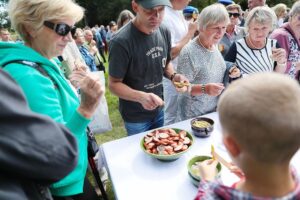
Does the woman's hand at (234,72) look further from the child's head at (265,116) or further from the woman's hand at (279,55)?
the child's head at (265,116)

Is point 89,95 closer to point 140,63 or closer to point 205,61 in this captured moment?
point 140,63

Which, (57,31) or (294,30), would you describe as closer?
(57,31)

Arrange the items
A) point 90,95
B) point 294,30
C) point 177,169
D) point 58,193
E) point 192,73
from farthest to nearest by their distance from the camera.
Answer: point 294,30, point 192,73, point 177,169, point 58,193, point 90,95

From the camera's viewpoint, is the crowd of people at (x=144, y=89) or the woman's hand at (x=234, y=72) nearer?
the crowd of people at (x=144, y=89)

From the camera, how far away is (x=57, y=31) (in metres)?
1.25

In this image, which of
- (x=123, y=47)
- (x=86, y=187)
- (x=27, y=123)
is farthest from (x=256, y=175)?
(x=123, y=47)

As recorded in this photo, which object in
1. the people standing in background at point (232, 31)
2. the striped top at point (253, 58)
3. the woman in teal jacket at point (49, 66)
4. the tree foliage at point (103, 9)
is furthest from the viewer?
the tree foliage at point (103, 9)

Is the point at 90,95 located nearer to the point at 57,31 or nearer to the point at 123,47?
the point at 57,31

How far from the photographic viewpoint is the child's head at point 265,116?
0.67m

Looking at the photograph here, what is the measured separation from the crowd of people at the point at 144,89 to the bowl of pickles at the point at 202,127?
0.29 meters

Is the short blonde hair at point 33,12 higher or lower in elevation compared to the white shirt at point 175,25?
higher

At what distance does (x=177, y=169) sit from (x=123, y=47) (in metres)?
0.96

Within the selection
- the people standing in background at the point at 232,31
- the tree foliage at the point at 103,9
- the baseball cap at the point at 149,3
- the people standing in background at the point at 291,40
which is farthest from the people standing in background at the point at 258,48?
the tree foliage at the point at 103,9

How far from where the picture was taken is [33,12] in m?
1.19
